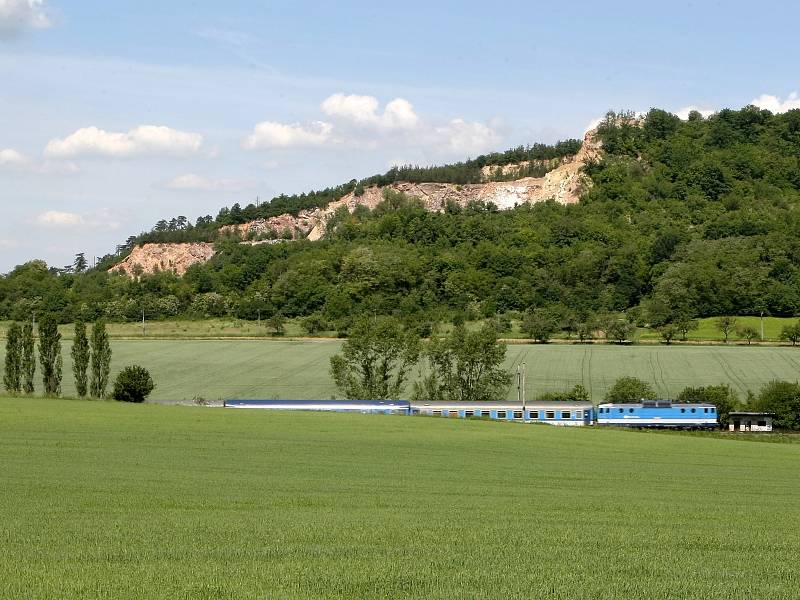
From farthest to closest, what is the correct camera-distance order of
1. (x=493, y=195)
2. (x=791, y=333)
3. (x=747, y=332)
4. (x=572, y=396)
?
(x=493, y=195) < (x=747, y=332) < (x=791, y=333) < (x=572, y=396)

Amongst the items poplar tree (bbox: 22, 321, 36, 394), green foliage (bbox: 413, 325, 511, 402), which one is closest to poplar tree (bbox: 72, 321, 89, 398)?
poplar tree (bbox: 22, 321, 36, 394)

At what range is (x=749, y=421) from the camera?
7012cm

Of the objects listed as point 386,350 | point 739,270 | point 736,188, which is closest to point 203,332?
point 386,350

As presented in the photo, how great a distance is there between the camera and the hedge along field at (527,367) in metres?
80.5

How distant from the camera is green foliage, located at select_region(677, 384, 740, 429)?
233 feet

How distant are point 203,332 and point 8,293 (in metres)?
48.3

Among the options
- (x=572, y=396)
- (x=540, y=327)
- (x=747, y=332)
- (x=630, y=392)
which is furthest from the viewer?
(x=540, y=327)

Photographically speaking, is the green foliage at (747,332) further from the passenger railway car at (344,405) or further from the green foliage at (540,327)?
the passenger railway car at (344,405)

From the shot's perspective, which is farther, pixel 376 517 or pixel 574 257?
pixel 574 257

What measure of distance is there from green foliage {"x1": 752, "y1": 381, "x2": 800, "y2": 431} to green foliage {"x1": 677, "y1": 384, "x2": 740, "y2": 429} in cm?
196

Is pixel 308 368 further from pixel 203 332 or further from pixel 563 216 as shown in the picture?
pixel 563 216

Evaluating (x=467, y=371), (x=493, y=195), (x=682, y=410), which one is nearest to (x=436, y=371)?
(x=467, y=371)

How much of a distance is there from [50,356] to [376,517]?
58.6m

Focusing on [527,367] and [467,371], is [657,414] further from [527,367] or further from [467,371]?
[527,367]
